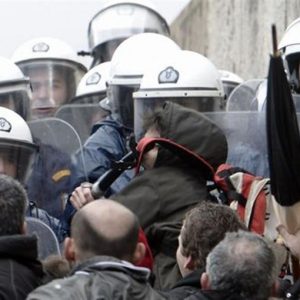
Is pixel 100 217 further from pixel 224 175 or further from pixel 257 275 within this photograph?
pixel 224 175

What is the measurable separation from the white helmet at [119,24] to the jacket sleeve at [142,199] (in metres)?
5.45

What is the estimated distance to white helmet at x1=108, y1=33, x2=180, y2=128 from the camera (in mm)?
10453

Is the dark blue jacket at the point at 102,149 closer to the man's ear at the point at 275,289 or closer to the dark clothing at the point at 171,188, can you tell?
the dark clothing at the point at 171,188

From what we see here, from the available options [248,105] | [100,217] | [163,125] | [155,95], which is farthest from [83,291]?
[248,105]

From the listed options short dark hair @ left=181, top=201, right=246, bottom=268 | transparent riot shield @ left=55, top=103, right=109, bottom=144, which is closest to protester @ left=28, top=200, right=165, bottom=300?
short dark hair @ left=181, top=201, right=246, bottom=268

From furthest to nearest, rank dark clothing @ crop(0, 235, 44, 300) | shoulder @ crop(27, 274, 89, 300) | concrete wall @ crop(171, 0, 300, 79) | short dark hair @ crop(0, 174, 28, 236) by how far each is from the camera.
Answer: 1. concrete wall @ crop(171, 0, 300, 79)
2. short dark hair @ crop(0, 174, 28, 236)
3. dark clothing @ crop(0, 235, 44, 300)
4. shoulder @ crop(27, 274, 89, 300)

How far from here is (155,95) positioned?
32.1 ft

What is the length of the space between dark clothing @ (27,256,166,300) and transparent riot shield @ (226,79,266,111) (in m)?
3.50

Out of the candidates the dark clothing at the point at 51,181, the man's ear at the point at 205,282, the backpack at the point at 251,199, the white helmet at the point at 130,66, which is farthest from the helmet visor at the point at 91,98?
the man's ear at the point at 205,282

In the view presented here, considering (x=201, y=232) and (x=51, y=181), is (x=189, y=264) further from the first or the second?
(x=51, y=181)

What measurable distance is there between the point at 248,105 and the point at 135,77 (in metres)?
0.69

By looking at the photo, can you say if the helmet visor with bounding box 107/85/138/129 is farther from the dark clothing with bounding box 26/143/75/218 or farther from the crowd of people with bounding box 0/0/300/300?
the dark clothing with bounding box 26/143/75/218

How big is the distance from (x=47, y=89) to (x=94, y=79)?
0.41 metres

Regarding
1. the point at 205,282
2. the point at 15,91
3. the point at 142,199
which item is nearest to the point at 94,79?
the point at 15,91
